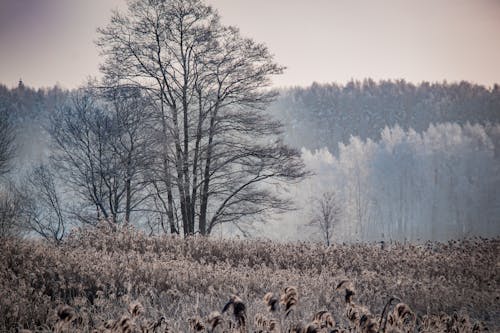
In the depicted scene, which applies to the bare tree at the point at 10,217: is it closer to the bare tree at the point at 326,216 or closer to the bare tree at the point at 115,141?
the bare tree at the point at 115,141

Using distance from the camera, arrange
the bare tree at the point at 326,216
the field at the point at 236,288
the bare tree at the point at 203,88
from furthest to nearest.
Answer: the bare tree at the point at 326,216 < the bare tree at the point at 203,88 < the field at the point at 236,288

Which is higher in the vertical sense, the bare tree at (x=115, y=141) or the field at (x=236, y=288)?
the bare tree at (x=115, y=141)

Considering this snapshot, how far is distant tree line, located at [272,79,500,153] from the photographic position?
9669 centimetres

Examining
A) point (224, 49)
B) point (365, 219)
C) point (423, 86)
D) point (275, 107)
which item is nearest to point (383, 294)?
point (224, 49)

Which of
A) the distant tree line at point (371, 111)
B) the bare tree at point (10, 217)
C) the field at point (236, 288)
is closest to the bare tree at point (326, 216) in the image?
the field at point (236, 288)

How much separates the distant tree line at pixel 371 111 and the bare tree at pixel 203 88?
76214mm

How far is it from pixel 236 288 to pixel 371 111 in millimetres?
97663

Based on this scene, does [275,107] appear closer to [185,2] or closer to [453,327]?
[185,2]

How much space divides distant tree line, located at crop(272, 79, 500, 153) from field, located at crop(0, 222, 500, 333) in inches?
3252

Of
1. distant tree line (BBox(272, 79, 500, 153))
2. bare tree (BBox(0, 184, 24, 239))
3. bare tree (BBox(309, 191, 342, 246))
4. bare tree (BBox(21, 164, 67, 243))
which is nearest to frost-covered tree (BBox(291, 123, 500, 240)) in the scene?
bare tree (BBox(309, 191, 342, 246))

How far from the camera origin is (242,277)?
779 cm

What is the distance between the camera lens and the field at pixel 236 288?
470 cm

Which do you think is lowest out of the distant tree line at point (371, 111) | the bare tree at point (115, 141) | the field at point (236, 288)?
the field at point (236, 288)

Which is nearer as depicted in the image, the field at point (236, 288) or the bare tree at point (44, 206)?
Result: the field at point (236, 288)
